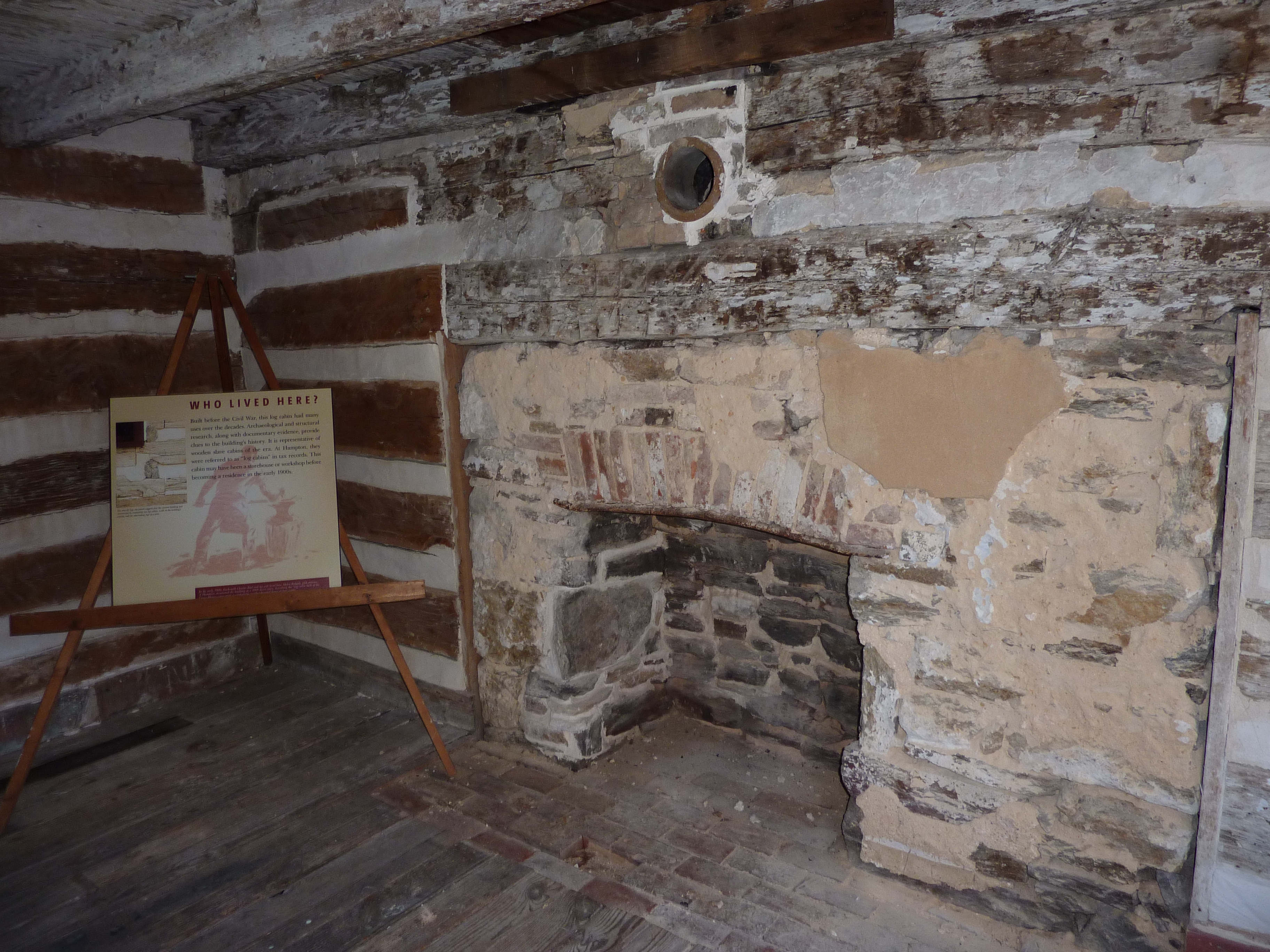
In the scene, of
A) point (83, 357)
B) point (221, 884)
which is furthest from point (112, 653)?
point (221, 884)

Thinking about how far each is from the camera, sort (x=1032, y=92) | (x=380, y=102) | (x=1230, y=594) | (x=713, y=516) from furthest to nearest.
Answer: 1. (x=380, y=102)
2. (x=713, y=516)
3. (x=1032, y=92)
4. (x=1230, y=594)

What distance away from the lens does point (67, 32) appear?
106 inches

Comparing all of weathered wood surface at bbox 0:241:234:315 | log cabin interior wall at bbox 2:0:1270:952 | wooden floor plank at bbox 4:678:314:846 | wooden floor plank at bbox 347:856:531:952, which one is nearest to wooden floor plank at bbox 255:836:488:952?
wooden floor plank at bbox 347:856:531:952

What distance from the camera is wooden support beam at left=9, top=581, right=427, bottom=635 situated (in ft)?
10.2

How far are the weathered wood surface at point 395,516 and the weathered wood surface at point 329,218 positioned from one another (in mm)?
1114

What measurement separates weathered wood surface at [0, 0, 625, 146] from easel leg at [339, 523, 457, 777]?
65.2 inches

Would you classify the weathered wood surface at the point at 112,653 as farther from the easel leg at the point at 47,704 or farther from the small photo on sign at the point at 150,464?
the small photo on sign at the point at 150,464

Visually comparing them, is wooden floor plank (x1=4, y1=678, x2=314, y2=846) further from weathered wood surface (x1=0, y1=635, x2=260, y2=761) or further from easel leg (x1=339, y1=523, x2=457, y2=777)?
easel leg (x1=339, y1=523, x2=457, y2=777)

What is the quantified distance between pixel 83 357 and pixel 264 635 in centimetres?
159

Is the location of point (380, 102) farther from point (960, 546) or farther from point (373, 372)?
point (960, 546)

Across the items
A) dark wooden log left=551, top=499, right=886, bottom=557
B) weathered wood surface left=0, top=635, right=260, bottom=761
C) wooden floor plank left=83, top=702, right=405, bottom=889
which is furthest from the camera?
weathered wood surface left=0, top=635, right=260, bottom=761

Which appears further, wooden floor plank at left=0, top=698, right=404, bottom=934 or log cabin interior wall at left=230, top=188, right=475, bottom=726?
log cabin interior wall at left=230, top=188, right=475, bottom=726

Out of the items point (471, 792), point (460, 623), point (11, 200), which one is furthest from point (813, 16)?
point (11, 200)

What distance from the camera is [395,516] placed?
3.68 metres
